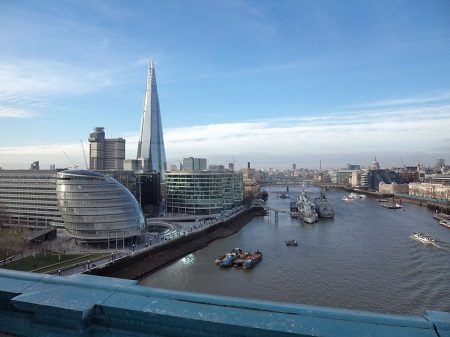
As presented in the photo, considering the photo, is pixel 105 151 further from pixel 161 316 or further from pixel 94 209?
pixel 161 316

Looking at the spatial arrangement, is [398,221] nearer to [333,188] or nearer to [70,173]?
[70,173]

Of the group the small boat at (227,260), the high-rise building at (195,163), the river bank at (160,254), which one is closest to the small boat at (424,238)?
the small boat at (227,260)

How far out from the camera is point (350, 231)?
101 feet

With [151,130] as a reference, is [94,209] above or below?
below

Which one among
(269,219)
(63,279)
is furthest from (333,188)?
(63,279)

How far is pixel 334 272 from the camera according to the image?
17484mm

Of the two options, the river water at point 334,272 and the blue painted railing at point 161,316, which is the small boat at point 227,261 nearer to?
the river water at point 334,272

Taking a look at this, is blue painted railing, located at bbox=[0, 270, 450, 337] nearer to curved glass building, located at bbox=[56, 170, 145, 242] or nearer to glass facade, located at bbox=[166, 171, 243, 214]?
curved glass building, located at bbox=[56, 170, 145, 242]

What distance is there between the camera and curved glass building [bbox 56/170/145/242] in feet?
75.3

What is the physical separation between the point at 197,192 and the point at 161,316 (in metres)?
39.0

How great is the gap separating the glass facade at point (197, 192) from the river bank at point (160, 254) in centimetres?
822

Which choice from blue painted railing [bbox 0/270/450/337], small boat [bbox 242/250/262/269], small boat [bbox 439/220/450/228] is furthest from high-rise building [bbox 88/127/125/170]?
blue painted railing [bbox 0/270/450/337]

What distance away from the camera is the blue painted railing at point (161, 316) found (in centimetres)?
255

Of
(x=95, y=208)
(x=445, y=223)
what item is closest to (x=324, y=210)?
(x=445, y=223)
